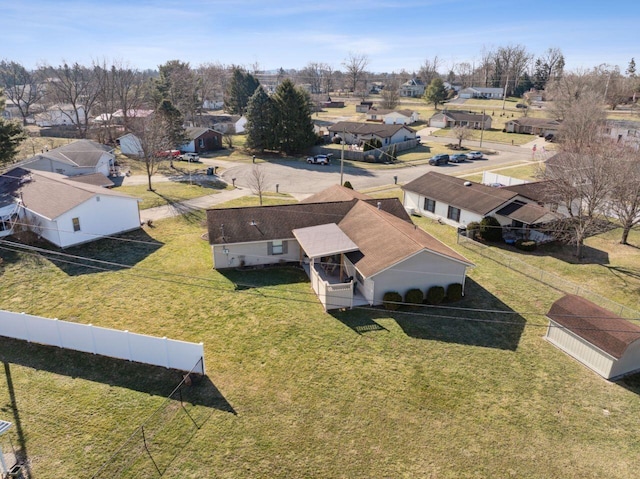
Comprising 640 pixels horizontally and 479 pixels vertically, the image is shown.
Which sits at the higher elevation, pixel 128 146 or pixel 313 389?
pixel 128 146

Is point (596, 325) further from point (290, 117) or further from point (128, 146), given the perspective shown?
point (128, 146)

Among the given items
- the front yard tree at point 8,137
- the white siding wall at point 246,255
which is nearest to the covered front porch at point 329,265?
the white siding wall at point 246,255

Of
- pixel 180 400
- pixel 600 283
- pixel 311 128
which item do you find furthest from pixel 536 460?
pixel 311 128

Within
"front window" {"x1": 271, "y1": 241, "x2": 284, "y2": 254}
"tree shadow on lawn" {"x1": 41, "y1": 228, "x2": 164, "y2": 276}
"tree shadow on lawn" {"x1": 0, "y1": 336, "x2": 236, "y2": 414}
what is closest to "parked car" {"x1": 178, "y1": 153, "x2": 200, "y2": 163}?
"tree shadow on lawn" {"x1": 41, "y1": 228, "x2": 164, "y2": 276}

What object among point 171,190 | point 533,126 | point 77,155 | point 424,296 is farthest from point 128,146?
point 533,126

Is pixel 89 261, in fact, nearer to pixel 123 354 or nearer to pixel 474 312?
pixel 123 354

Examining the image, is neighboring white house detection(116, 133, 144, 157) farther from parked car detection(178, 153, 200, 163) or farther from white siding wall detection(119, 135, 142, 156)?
parked car detection(178, 153, 200, 163)
